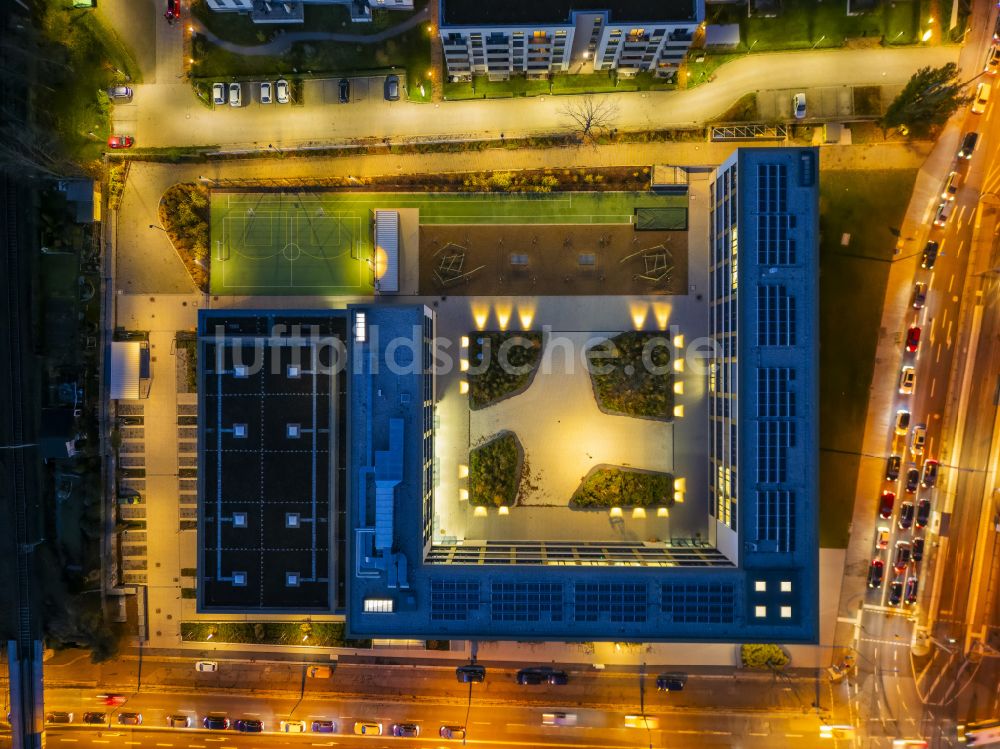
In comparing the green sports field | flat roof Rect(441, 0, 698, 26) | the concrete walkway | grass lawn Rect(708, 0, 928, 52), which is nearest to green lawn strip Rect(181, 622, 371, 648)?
the green sports field

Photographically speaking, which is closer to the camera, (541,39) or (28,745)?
(541,39)

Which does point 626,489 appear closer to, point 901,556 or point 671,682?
point 671,682

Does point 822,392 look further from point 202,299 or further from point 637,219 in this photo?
point 202,299

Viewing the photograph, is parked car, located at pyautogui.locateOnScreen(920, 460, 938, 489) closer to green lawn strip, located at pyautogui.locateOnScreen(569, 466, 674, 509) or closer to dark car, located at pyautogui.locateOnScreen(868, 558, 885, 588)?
dark car, located at pyautogui.locateOnScreen(868, 558, 885, 588)

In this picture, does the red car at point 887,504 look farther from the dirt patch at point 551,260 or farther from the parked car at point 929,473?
the dirt patch at point 551,260

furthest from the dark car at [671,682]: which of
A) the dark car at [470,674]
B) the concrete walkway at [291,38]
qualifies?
the concrete walkway at [291,38]

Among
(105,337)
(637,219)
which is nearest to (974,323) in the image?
(637,219)

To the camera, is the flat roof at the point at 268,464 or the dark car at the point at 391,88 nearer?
the flat roof at the point at 268,464
